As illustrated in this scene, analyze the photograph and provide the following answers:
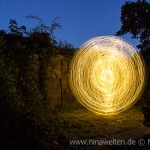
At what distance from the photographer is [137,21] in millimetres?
19781

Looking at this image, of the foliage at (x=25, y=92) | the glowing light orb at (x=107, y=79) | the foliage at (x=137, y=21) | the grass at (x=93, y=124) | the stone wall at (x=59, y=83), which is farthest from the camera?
the foliage at (x=137, y=21)

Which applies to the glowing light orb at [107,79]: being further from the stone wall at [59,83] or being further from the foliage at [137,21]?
the foliage at [137,21]

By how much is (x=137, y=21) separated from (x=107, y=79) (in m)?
9.55

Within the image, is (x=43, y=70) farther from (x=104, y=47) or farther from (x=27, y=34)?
(x=104, y=47)

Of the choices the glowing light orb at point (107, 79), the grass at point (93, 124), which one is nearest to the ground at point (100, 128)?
the grass at point (93, 124)

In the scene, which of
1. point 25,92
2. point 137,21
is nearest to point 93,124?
point 25,92

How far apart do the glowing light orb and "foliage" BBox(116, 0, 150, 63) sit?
8.31 meters

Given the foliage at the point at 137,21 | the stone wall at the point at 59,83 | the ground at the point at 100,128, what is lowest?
the ground at the point at 100,128

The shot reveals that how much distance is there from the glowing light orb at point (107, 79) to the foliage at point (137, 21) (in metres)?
8.31

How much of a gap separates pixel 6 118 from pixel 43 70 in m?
4.82

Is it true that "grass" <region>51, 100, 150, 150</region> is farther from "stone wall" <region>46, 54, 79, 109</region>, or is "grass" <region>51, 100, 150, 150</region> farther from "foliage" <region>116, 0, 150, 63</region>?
"foliage" <region>116, 0, 150, 63</region>

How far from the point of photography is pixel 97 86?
11.8 m

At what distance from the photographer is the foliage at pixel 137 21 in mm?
19188

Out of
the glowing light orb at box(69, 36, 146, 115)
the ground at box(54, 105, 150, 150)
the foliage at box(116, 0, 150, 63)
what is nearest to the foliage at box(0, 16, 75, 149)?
the ground at box(54, 105, 150, 150)
